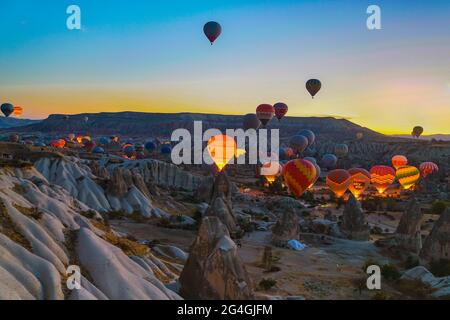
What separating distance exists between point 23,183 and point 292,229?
21609 millimetres

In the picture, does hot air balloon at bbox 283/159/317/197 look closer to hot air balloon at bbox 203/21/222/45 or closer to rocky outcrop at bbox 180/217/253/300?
hot air balloon at bbox 203/21/222/45

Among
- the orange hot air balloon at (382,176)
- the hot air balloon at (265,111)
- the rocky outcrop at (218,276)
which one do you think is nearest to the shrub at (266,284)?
the rocky outcrop at (218,276)

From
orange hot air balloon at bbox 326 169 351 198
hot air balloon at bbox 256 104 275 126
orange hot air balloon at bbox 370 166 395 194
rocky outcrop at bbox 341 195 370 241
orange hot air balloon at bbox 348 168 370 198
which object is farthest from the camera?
orange hot air balloon at bbox 370 166 395 194

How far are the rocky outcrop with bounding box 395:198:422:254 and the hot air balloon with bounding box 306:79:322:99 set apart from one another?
29.8m

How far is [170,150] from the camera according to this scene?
439 feet

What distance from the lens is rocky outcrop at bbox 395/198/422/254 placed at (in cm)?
3312

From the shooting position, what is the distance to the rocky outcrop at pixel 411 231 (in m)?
33.1

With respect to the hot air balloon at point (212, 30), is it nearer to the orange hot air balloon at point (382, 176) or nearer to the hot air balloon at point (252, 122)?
the hot air balloon at point (252, 122)

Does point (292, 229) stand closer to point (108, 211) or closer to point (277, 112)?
point (108, 211)

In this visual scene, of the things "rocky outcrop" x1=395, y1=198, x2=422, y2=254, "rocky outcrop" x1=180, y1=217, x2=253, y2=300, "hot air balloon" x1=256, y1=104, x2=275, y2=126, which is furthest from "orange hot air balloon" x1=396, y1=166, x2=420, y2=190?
"rocky outcrop" x1=180, y1=217, x2=253, y2=300

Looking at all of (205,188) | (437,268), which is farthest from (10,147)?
(437,268)

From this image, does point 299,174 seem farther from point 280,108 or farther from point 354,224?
point 280,108

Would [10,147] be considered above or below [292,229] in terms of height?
above

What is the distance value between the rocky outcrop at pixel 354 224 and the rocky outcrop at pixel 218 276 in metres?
24.3
